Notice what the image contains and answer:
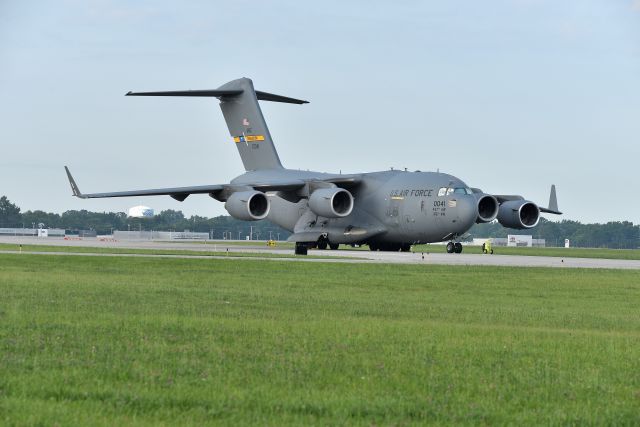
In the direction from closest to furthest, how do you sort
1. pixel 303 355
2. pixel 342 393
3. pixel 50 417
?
pixel 50 417 → pixel 342 393 → pixel 303 355

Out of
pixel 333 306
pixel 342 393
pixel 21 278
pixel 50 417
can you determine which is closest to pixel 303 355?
pixel 342 393

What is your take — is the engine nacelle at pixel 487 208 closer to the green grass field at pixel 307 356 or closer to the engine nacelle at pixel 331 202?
the engine nacelle at pixel 331 202

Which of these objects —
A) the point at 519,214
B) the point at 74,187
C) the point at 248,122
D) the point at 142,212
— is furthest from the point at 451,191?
the point at 142,212

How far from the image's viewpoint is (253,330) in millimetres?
14141

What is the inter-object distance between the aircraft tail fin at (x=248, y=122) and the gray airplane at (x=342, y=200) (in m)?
0.06

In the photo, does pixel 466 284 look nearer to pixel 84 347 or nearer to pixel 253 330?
pixel 253 330

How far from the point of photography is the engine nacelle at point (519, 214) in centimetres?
5300

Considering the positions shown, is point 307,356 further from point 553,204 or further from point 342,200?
point 553,204

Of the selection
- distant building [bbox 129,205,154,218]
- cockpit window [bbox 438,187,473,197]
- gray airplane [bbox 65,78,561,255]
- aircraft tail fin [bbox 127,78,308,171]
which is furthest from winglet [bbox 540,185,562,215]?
distant building [bbox 129,205,154,218]

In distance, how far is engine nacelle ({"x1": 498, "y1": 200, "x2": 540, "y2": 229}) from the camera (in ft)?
174

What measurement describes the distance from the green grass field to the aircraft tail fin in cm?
3732

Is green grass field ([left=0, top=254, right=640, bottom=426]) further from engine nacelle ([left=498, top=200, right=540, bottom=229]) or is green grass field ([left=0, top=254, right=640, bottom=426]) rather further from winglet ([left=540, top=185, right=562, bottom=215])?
winglet ([left=540, top=185, right=562, bottom=215])

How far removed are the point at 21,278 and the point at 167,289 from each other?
4.36m

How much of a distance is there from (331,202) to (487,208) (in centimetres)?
782
